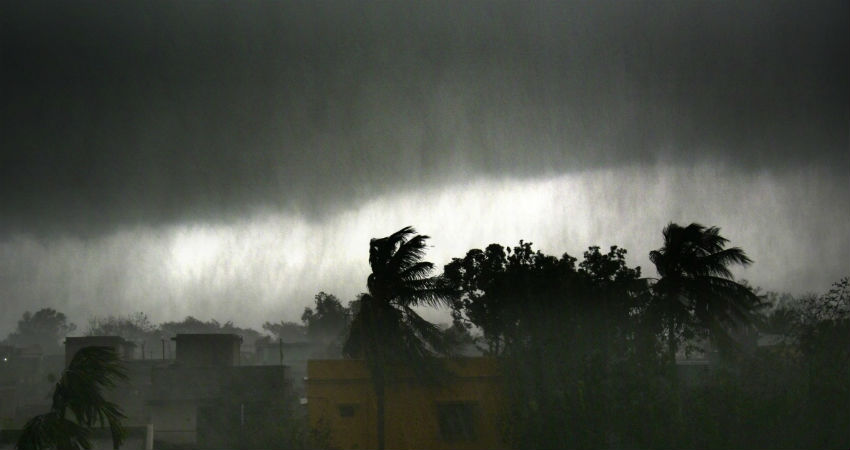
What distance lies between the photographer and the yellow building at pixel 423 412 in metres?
37.7

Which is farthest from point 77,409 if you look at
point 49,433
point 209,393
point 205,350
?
point 205,350

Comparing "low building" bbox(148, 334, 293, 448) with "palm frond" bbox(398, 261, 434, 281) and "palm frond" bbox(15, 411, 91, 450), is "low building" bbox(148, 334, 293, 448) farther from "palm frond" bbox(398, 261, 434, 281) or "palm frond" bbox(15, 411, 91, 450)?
"palm frond" bbox(15, 411, 91, 450)

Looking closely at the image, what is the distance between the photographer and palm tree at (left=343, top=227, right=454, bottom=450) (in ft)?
112

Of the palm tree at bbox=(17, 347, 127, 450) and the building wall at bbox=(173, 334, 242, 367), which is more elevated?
the building wall at bbox=(173, 334, 242, 367)

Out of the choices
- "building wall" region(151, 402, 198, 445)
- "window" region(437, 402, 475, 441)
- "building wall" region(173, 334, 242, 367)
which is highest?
"building wall" region(173, 334, 242, 367)

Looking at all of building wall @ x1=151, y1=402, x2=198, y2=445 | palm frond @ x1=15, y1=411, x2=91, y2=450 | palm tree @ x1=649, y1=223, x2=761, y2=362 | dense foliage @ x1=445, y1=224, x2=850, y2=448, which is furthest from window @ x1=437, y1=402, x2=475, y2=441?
building wall @ x1=151, y1=402, x2=198, y2=445

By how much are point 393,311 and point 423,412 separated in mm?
6113

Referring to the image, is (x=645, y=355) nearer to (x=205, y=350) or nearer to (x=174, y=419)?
(x=174, y=419)

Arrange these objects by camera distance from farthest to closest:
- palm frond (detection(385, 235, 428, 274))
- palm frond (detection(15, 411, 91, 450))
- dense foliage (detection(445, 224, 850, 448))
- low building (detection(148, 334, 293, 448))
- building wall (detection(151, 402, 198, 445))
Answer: building wall (detection(151, 402, 198, 445)), low building (detection(148, 334, 293, 448)), palm frond (detection(385, 235, 428, 274)), dense foliage (detection(445, 224, 850, 448)), palm frond (detection(15, 411, 91, 450))

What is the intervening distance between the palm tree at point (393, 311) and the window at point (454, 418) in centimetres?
362

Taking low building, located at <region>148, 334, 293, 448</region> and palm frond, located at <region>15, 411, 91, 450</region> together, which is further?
low building, located at <region>148, 334, 293, 448</region>

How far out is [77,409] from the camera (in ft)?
58.5

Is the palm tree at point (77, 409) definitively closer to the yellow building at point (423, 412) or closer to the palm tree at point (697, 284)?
the yellow building at point (423, 412)

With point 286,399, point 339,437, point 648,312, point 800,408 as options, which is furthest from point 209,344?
point 800,408
